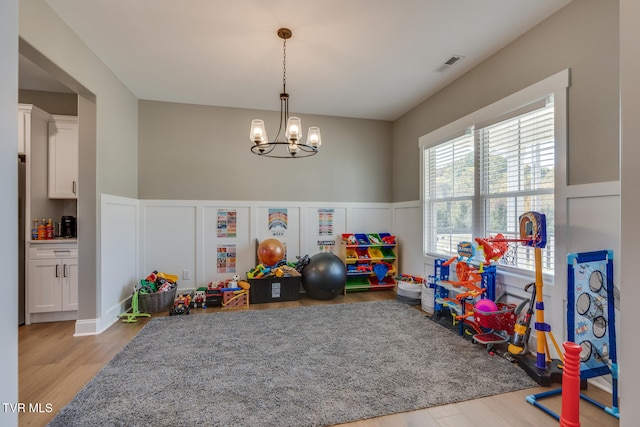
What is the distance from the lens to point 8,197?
2.55ft

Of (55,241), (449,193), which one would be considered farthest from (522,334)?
(55,241)

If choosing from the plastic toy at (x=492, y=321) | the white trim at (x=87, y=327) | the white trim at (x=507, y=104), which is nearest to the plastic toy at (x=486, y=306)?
the plastic toy at (x=492, y=321)

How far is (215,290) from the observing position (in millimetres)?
3740

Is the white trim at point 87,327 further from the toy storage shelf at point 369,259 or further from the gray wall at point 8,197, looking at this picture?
the toy storage shelf at point 369,259

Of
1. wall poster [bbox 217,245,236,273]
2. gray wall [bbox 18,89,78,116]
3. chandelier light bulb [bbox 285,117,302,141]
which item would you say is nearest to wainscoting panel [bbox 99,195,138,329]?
wall poster [bbox 217,245,236,273]

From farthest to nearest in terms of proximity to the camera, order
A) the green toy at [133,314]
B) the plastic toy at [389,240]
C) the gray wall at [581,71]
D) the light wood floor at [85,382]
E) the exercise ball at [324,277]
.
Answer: the plastic toy at [389,240], the exercise ball at [324,277], the green toy at [133,314], the gray wall at [581,71], the light wood floor at [85,382]

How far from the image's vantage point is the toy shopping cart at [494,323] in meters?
2.42

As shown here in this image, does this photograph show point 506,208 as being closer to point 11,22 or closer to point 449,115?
point 449,115

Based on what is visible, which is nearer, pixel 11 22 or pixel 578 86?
pixel 11 22

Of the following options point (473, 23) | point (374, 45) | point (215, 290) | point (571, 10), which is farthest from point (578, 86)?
point (215, 290)

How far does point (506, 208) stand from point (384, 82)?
198cm

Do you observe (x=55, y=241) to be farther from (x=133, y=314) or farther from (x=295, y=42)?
(x=295, y=42)

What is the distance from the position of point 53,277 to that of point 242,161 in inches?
101

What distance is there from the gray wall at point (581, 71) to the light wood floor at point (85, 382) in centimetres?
157
